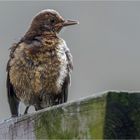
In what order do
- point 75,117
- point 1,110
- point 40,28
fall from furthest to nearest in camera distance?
point 1,110 → point 40,28 → point 75,117

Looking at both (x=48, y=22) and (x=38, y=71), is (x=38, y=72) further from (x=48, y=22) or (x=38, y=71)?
(x=48, y=22)

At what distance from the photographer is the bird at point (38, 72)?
4.06 meters

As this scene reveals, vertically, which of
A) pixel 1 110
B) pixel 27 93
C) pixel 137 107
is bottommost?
pixel 1 110

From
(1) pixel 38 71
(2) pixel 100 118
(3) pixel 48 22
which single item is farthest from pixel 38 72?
(2) pixel 100 118

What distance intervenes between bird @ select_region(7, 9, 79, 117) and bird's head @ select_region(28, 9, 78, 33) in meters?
0.26

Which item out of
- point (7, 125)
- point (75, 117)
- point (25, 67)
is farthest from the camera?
point (25, 67)

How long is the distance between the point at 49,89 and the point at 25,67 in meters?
0.26

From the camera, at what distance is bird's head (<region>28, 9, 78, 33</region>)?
4609 mm

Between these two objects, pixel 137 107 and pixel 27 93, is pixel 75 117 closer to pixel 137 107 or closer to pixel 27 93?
pixel 137 107

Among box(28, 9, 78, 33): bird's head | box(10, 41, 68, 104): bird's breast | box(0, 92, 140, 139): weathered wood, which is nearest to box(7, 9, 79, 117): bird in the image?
box(10, 41, 68, 104): bird's breast

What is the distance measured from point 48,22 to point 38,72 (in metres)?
0.79

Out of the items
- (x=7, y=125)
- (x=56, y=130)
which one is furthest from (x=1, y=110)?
(x=56, y=130)

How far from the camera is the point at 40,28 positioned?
4594 mm

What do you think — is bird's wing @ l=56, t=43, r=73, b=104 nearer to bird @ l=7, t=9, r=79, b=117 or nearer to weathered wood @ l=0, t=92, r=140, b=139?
bird @ l=7, t=9, r=79, b=117
